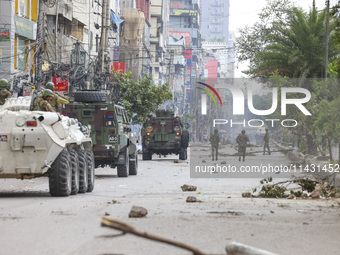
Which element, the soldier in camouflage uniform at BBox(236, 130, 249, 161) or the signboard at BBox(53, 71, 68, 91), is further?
the signboard at BBox(53, 71, 68, 91)

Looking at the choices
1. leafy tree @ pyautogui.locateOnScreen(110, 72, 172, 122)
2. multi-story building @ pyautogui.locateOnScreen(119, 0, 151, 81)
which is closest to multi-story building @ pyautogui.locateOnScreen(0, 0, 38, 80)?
leafy tree @ pyautogui.locateOnScreen(110, 72, 172, 122)

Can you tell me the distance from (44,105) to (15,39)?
2266 cm

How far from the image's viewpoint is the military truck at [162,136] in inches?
1510

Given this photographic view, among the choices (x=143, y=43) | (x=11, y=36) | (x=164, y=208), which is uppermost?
(x=143, y=43)

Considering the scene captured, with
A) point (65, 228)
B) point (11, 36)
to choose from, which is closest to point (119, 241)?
point (65, 228)

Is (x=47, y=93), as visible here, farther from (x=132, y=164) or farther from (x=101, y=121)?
(x=132, y=164)

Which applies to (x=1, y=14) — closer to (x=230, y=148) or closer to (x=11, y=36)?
(x=11, y=36)

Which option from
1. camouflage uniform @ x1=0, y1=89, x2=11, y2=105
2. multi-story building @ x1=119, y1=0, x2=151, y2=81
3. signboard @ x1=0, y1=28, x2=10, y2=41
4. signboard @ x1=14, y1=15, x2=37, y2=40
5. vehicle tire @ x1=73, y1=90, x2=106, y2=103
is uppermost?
multi-story building @ x1=119, y1=0, x2=151, y2=81

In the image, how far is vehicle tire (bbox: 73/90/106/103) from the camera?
23.1 meters

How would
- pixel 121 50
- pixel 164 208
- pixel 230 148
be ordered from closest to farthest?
pixel 164 208 < pixel 230 148 < pixel 121 50

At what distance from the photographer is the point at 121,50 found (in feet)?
293

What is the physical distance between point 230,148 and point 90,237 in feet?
101

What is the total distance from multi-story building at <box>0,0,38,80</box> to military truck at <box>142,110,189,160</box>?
6.35 metres

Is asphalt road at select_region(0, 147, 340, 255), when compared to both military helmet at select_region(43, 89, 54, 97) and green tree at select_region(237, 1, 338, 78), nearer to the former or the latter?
military helmet at select_region(43, 89, 54, 97)
